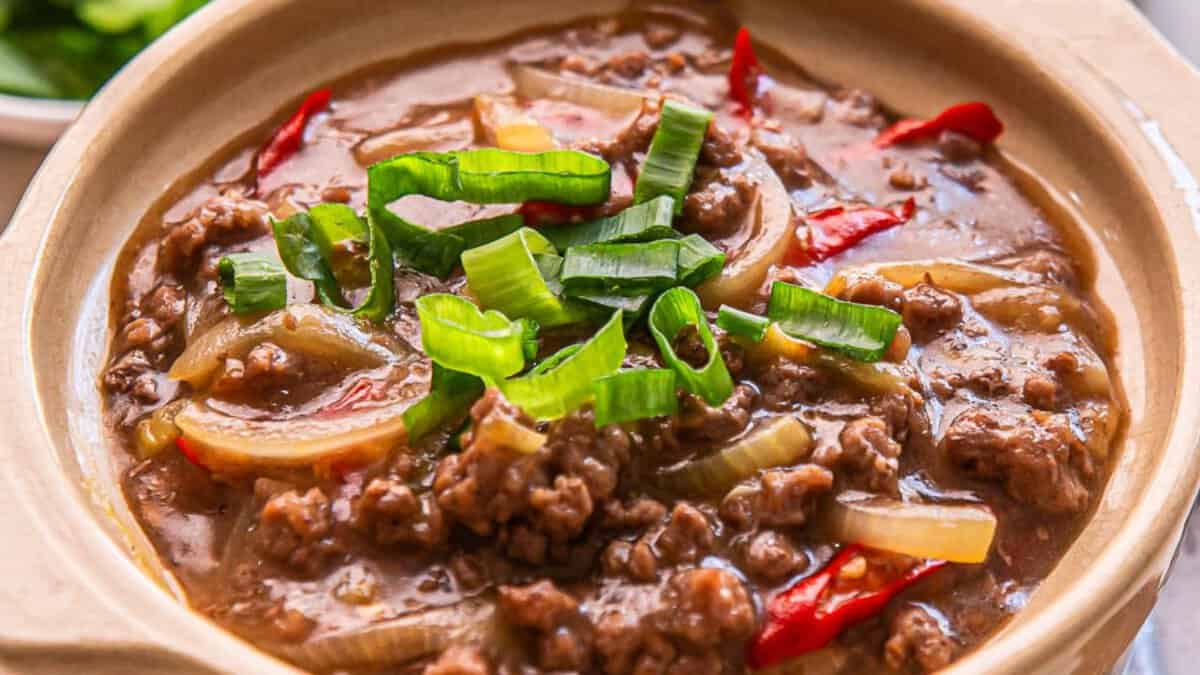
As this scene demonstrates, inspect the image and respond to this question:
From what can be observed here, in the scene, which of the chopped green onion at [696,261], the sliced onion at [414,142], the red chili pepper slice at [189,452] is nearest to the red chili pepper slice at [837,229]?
the chopped green onion at [696,261]

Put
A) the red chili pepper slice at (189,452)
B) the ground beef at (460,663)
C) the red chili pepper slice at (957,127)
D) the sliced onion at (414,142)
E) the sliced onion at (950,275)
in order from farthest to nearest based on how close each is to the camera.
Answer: the red chili pepper slice at (957,127)
the sliced onion at (414,142)
the sliced onion at (950,275)
the red chili pepper slice at (189,452)
the ground beef at (460,663)

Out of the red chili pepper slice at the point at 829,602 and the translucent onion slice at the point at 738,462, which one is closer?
the red chili pepper slice at the point at 829,602

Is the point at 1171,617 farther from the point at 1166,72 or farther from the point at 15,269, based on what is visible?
the point at 15,269

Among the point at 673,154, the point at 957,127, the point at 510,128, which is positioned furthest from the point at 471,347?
the point at 957,127

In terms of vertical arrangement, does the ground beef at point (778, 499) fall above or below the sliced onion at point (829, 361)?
below

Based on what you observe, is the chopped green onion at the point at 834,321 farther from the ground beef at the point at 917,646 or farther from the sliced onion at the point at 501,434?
Answer: the sliced onion at the point at 501,434

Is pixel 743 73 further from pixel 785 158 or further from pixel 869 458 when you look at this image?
pixel 869 458
